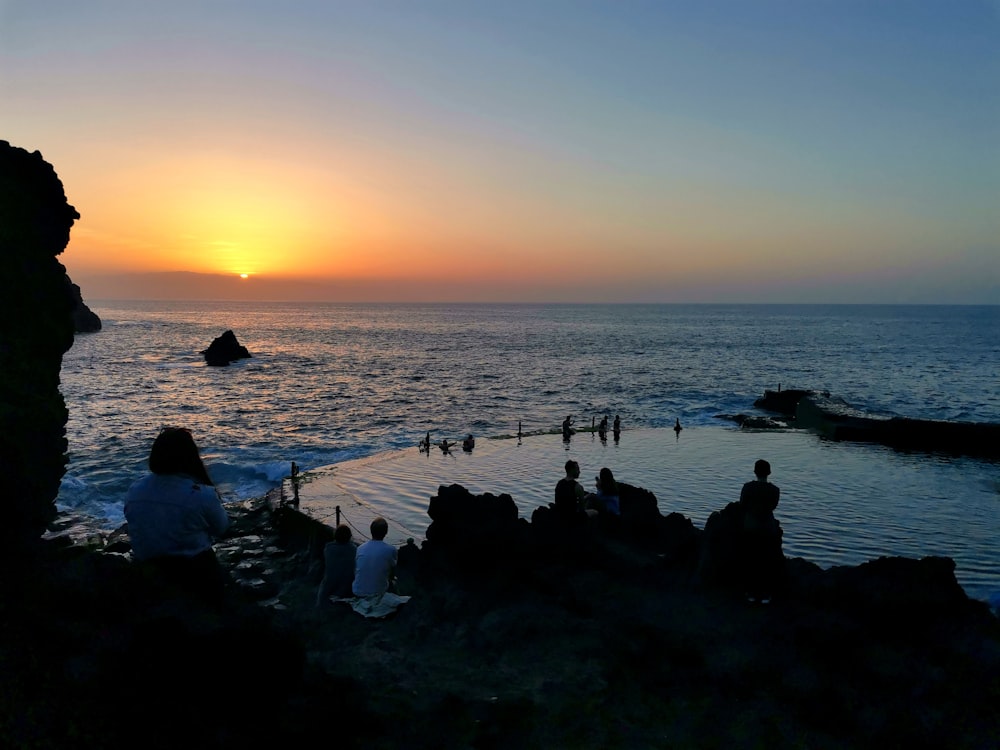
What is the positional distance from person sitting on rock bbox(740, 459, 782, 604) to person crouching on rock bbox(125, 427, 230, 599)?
707 centimetres

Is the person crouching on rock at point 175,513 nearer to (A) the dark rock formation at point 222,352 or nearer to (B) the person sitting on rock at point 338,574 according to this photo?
(B) the person sitting on rock at point 338,574

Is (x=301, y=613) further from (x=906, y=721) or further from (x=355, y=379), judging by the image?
(x=355, y=379)

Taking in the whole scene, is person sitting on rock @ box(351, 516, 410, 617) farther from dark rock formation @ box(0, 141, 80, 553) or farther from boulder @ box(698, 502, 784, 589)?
boulder @ box(698, 502, 784, 589)

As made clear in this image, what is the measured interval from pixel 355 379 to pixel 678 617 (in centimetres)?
6582

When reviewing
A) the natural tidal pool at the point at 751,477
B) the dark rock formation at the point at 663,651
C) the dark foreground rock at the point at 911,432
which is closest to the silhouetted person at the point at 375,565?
the dark rock formation at the point at 663,651

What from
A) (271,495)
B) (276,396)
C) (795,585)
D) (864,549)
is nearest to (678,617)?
(795,585)

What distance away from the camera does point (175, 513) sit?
5145 mm

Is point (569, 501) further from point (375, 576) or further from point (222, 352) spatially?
point (222, 352)

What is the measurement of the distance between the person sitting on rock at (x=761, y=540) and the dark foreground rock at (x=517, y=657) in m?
0.30

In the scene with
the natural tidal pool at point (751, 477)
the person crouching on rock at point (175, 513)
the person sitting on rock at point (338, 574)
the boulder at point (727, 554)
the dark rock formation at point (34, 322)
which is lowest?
the natural tidal pool at point (751, 477)

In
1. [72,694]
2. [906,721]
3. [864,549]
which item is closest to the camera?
[72,694]

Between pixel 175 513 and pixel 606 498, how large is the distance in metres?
10.00

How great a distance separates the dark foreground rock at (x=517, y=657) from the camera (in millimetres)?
4160

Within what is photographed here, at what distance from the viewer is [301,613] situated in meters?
10.4
